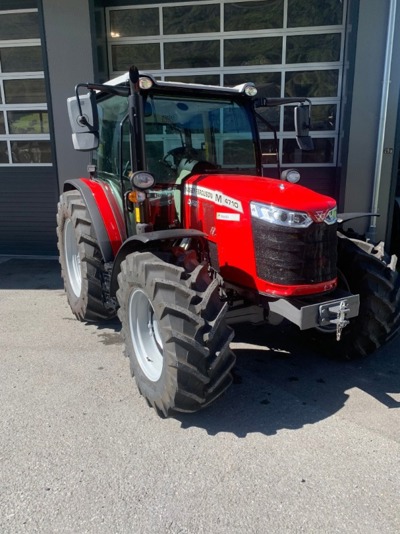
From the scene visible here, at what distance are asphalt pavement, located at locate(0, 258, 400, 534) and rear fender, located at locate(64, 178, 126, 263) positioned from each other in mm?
936

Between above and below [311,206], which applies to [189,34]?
above

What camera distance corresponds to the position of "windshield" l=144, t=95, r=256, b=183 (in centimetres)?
346

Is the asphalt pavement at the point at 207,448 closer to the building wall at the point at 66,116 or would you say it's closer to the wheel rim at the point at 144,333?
the wheel rim at the point at 144,333

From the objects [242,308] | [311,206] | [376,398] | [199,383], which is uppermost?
[311,206]

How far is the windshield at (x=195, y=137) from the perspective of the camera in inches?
136

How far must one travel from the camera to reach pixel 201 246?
3346 mm

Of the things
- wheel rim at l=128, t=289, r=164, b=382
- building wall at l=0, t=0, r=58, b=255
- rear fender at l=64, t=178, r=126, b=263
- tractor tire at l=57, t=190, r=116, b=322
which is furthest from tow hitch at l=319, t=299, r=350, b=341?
building wall at l=0, t=0, r=58, b=255

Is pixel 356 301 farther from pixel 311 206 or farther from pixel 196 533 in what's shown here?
pixel 196 533

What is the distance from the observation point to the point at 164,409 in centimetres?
280

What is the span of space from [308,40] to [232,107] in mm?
3870

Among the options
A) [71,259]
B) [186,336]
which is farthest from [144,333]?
[71,259]

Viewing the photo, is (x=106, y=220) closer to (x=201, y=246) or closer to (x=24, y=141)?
(x=201, y=246)

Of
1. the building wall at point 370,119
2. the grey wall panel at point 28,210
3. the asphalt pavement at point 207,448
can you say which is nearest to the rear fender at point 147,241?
the asphalt pavement at point 207,448

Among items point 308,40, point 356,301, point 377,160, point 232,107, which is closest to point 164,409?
point 356,301
